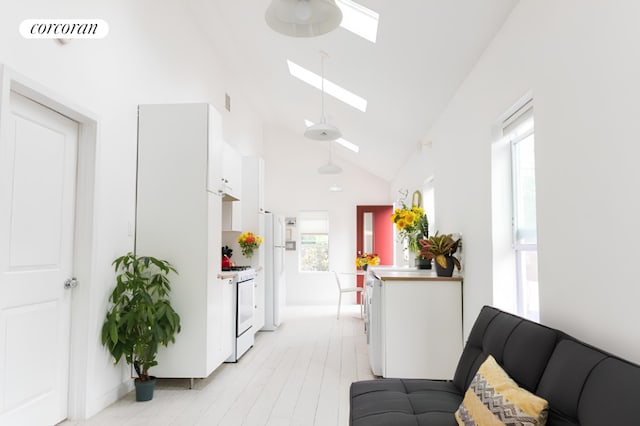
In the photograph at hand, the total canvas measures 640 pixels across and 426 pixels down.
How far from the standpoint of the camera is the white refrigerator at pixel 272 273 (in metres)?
6.44

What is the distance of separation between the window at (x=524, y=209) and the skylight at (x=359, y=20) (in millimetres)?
1434

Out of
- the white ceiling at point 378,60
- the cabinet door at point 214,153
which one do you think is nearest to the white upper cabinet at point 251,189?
the white ceiling at point 378,60

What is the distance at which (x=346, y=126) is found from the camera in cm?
688

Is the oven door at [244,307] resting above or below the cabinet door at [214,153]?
below

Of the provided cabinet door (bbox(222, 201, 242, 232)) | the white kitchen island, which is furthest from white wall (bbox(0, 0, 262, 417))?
the white kitchen island

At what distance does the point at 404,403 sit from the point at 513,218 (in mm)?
1471

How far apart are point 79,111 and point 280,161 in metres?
6.65

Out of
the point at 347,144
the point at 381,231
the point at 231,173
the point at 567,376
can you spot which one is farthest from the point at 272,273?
the point at 567,376

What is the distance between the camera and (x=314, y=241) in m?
9.68

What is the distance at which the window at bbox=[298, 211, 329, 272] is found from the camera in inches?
379

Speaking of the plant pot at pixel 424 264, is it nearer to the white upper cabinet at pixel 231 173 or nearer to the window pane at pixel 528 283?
the window pane at pixel 528 283

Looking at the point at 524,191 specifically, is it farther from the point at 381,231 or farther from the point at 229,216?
the point at 381,231

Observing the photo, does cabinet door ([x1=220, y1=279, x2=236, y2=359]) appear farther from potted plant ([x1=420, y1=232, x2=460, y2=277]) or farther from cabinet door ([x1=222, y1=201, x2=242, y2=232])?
potted plant ([x1=420, y1=232, x2=460, y2=277])

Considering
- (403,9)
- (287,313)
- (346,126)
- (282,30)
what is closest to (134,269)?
(282,30)
